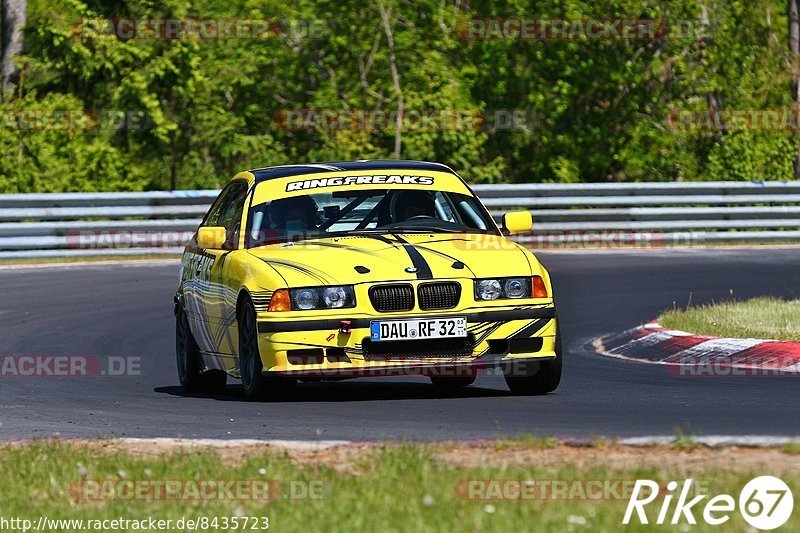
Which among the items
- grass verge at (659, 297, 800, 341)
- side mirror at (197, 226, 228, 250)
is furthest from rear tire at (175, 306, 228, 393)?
grass verge at (659, 297, 800, 341)

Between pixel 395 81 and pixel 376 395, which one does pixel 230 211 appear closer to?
pixel 376 395

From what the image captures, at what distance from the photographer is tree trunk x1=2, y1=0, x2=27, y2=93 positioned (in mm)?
28188

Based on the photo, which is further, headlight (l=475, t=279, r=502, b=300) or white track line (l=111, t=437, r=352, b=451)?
headlight (l=475, t=279, r=502, b=300)

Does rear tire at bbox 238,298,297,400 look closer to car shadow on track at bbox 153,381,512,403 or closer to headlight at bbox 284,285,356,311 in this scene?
car shadow on track at bbox 153,381,512,403

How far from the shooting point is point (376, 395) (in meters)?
10.9

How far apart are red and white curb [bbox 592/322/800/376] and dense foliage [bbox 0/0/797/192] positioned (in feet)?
42.8

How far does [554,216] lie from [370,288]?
14.2 metres

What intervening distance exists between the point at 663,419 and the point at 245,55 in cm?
2066

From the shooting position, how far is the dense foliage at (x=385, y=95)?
87.0 feet

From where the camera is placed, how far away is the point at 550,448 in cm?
762

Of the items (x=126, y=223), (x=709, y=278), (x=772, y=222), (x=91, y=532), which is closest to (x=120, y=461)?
(x=91, y=532)

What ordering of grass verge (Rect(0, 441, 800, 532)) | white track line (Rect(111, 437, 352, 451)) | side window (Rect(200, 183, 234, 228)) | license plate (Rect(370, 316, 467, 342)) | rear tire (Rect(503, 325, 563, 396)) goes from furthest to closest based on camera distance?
side window (Rect(200, 183, 234, 228)), rear tire (Rect(503, 325, 563, 396)), license plate (Rect(370, 316, 467, 342)), white track line (Rect(111, 437, 352, 451)), grass verge (Rect(0, 441, 800, 532))

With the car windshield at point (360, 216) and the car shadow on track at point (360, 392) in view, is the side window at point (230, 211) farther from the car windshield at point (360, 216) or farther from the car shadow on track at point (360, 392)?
the car shadow on track at point (360, 392)

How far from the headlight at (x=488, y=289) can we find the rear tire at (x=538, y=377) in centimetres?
47
